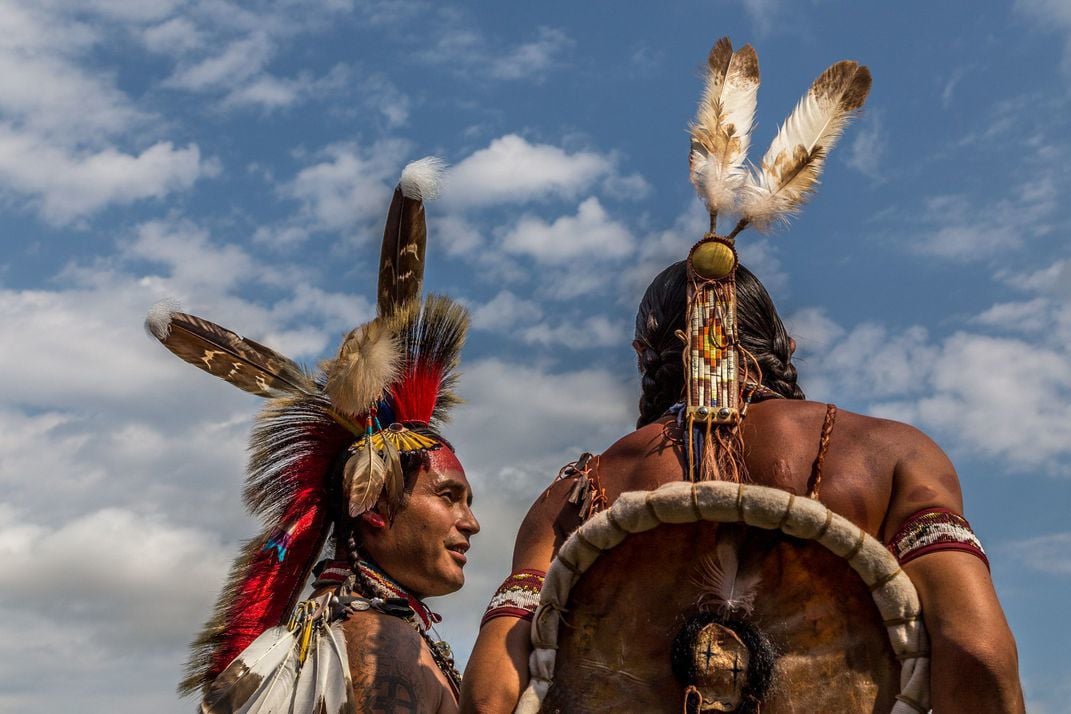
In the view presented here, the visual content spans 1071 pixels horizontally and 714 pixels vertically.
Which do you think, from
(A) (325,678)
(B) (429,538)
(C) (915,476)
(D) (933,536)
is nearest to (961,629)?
(D) (933,536)

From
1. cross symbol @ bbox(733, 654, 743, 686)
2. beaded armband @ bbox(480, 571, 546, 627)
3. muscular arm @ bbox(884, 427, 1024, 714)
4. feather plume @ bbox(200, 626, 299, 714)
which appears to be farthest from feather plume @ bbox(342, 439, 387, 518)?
muscular arm @ bbox(884, 427, 1024, 714)

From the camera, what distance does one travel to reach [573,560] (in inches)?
148

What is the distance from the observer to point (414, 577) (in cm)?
564

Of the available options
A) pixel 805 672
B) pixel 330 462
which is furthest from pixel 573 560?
pixel 330 462

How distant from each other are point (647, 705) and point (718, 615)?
0.30m

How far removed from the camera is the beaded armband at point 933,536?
352cm

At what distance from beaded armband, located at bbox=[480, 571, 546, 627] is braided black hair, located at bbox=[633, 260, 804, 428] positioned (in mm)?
716

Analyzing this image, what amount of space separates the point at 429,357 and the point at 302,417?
605mm

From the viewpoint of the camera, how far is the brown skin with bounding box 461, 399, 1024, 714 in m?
3.35

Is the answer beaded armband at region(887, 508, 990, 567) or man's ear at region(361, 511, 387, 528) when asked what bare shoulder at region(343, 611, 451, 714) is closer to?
man's ear at region(361, 511, 387, 528)

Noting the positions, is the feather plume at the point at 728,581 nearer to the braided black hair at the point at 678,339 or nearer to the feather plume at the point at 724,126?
the braided black hair at the point at 678,339

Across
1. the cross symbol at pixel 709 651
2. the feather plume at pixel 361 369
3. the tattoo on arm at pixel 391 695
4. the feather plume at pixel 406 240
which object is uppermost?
the feather plume at pixel 406 240

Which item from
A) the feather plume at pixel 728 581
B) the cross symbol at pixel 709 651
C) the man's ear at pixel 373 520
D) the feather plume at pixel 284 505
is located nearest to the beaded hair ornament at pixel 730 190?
the feather plume at pixel 728 581

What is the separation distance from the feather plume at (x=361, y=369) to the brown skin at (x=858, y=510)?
1.69 m
